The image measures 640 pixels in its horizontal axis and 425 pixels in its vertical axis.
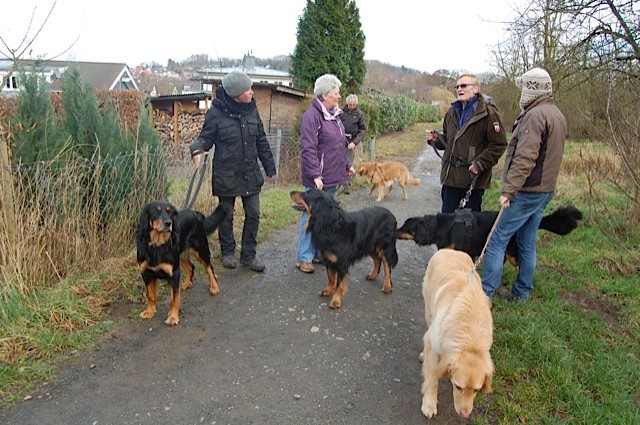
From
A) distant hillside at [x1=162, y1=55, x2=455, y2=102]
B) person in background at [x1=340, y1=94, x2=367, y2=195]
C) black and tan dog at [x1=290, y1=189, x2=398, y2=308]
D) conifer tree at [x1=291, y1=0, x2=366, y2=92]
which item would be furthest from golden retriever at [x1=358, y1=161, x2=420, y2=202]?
distant hillside at [x1=162, y1=55, x2=455, y2=102]

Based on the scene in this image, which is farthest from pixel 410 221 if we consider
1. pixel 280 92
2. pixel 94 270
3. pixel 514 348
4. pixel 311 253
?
pixel 280 92

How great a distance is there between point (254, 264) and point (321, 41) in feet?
53.9

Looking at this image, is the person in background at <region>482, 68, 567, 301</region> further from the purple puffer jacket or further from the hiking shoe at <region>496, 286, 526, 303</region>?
the purple puffer jacket

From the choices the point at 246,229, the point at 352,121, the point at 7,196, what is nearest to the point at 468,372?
the point at 246,229

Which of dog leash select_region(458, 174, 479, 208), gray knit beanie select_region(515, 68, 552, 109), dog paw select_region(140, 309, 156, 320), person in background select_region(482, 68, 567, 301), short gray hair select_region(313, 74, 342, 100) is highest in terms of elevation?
gray knit beanie select_region(515, 68, 552, 109)

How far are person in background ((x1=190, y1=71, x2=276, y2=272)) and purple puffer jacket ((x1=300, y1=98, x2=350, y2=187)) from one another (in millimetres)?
579

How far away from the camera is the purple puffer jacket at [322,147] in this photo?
4539mm

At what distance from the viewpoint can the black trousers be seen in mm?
4918

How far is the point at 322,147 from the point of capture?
4.71m

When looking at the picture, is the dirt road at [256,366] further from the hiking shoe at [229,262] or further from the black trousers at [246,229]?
the black trousers at [246,229]

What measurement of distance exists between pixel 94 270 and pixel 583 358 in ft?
14.8

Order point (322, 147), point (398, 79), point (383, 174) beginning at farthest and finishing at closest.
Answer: point (398, 79) → point (383, 174) → point (322, 147)

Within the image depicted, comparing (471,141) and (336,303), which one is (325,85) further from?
(336,303)

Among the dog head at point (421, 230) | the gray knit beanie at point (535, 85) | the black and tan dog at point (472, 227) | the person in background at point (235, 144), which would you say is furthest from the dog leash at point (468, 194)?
the person in background at point (235, 144)
